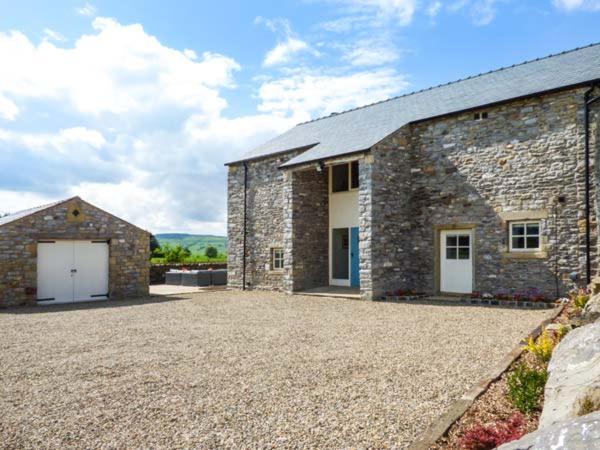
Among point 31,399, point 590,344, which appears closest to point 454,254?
point 590,344

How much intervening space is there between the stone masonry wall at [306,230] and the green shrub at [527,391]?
37.4ft

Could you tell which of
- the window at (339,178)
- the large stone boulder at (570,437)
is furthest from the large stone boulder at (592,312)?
the window at (339,178)

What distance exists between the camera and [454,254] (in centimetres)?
1341

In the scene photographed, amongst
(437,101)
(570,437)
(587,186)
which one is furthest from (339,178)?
(570,437)

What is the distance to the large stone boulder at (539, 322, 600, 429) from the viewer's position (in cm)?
255

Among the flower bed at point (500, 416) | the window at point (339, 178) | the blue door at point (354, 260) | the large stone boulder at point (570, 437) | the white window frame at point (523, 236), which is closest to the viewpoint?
the large stone boulder at point (570, 437)

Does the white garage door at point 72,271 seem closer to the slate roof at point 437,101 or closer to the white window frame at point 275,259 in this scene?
the white window frame at point 275,259

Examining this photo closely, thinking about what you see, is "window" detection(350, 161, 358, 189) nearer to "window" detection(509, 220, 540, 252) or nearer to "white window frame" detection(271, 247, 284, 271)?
"white window frame" detection(271, 247, 284, 271)

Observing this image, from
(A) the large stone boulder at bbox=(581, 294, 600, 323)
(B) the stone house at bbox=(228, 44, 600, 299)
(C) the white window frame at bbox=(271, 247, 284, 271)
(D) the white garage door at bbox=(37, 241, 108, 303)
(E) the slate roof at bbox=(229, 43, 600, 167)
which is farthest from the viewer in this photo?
(C) the white window frame at bbox=(271, 247, 284, 271)

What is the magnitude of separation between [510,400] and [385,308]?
7261mm

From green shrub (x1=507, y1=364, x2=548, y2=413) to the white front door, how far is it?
29.9ft

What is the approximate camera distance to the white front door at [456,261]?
13.0 m

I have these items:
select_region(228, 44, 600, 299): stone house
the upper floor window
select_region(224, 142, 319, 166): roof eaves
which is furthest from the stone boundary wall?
the upper floor window

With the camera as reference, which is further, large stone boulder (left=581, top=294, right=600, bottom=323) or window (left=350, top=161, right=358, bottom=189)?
window (left=350, top=161, right=358, bottom=189)
